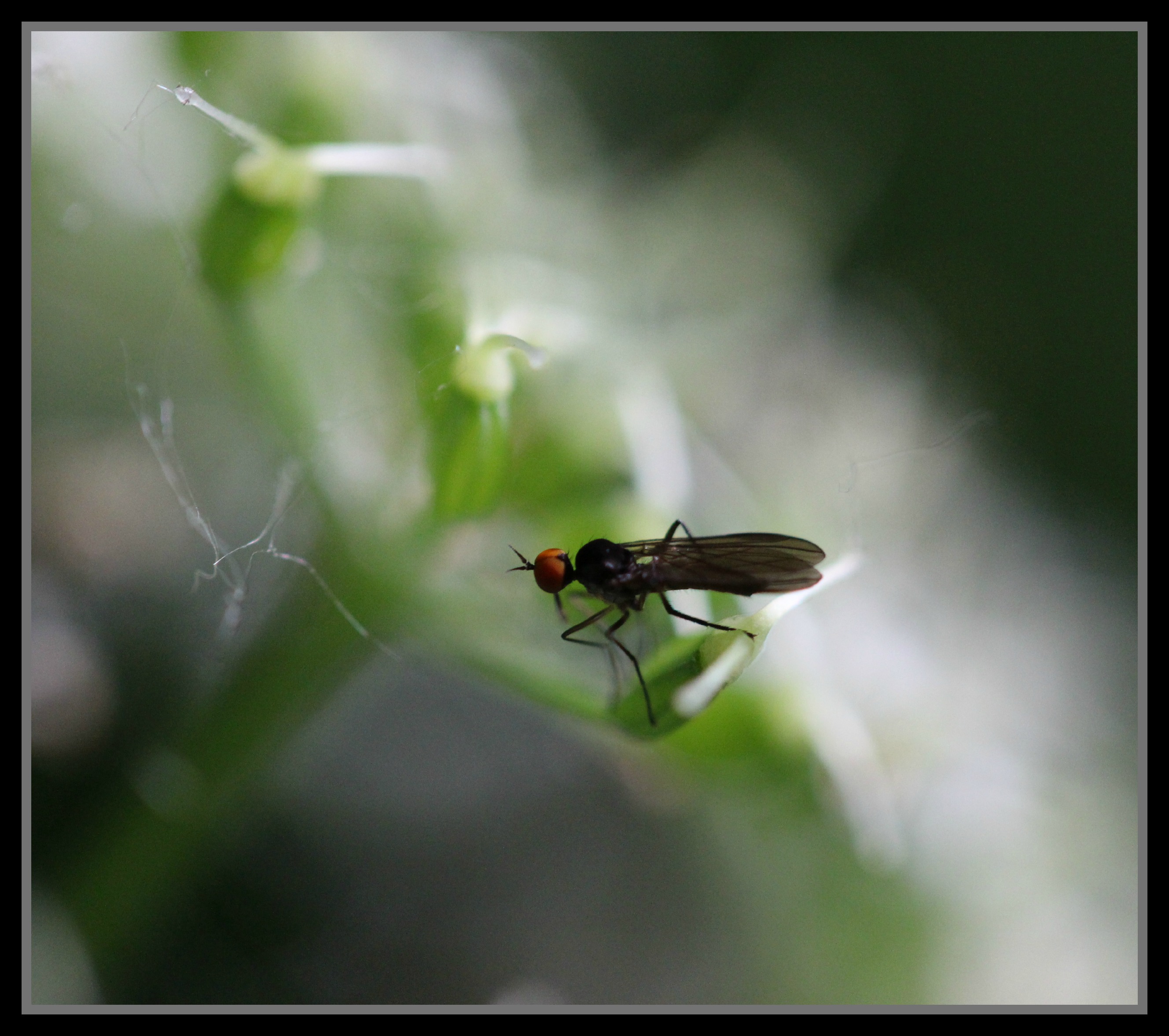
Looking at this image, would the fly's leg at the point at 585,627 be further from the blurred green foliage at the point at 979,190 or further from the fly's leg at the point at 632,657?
the blurred green foliage at the point at 979,190

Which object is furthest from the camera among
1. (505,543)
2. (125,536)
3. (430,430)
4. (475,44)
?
(475,44)

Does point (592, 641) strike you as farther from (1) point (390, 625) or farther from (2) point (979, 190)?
(2) point (979, 190)

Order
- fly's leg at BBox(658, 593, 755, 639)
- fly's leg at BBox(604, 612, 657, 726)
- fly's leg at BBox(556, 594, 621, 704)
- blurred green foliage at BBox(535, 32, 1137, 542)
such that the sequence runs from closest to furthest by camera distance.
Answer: fly's leg at BBox(604, 612, 657, 726) < fly's leg at BBox(658, 593, 755, 639) < fly's leg at BBox(556, 594, 621, 704) < blurred green foliage at BBox(535, 32, 1137, 542)

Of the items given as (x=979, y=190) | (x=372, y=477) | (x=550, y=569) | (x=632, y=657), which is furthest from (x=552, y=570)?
(x=979, y=190)

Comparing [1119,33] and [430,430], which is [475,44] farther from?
[1119,33]

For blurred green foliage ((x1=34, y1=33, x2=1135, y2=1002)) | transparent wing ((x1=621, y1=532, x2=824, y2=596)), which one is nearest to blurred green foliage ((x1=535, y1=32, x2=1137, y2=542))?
blurred green foliage ((x1=34, y1=33, x2=1135, y2=1002))

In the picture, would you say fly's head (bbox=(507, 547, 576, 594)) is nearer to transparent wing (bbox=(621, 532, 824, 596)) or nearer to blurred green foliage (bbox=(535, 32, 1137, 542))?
transparent wing (bbox=(621, 532, 824, 596))

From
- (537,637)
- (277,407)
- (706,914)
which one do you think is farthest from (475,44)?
(706,914)
